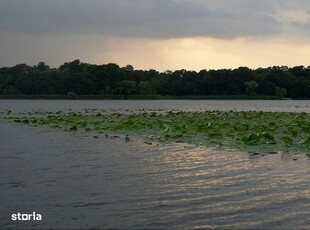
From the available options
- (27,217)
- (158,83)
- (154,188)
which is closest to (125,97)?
(158,83)

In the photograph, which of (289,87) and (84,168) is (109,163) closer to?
(84,168)

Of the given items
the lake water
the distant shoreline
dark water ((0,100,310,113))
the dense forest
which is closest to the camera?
the lake water

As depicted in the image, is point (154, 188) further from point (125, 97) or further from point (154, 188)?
point (125, 97)

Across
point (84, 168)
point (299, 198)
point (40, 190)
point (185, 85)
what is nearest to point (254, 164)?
point (299, 198)

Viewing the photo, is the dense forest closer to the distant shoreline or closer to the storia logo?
the distant shoreline

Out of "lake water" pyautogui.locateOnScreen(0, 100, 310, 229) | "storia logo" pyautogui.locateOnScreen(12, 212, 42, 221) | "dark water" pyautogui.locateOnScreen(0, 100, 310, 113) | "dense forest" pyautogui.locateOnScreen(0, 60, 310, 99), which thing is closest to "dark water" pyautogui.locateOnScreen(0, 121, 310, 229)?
"lake water" pyautogui.locateOnScreen(0, 100, 310, 229)


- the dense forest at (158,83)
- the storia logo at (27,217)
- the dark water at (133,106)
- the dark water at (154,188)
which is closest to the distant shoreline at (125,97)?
the dense forest at (158,83)

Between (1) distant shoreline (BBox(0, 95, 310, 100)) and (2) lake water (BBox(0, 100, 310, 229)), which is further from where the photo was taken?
(1) distant shoreline (BBox(0, 95, 310, 100))

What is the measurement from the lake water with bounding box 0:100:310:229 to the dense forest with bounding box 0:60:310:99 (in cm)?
9631

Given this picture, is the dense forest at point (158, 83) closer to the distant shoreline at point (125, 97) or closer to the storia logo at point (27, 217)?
the distant shoreline at point (125, 97)

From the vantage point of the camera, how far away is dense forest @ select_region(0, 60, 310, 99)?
359ft

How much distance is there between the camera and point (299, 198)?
7.70 metres

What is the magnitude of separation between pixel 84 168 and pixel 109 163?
89 centimetres

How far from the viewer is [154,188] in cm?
839
